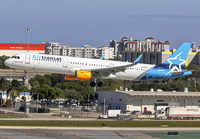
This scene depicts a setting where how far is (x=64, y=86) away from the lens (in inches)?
6540

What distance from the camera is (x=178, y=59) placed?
84500mm

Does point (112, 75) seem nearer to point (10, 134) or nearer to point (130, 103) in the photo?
point (10, 134)

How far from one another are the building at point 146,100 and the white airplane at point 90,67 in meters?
32.2

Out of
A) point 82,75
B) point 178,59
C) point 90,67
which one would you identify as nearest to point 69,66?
point 82,75

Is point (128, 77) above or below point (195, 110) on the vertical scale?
above

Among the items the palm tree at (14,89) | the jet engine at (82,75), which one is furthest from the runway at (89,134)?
the palm tree at (14,89)

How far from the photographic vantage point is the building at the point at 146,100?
374 feet

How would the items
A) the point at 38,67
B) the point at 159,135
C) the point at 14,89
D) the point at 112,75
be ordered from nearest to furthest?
the point at 159,135
the point at 38,67
the point at 112,75
the point at 14,89

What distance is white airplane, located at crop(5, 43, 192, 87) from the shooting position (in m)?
72.7

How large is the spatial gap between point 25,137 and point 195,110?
171ft

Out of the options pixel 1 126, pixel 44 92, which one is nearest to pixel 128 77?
pixel 1 126

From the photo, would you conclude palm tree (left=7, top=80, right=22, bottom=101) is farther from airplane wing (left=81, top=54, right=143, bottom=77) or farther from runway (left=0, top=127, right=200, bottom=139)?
runway (left=0, top=127, right=200, bottom=139)

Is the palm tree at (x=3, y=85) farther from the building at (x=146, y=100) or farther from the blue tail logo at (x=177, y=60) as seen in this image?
the blue tail logo at (x=177, y=60)

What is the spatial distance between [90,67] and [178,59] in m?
19.4
